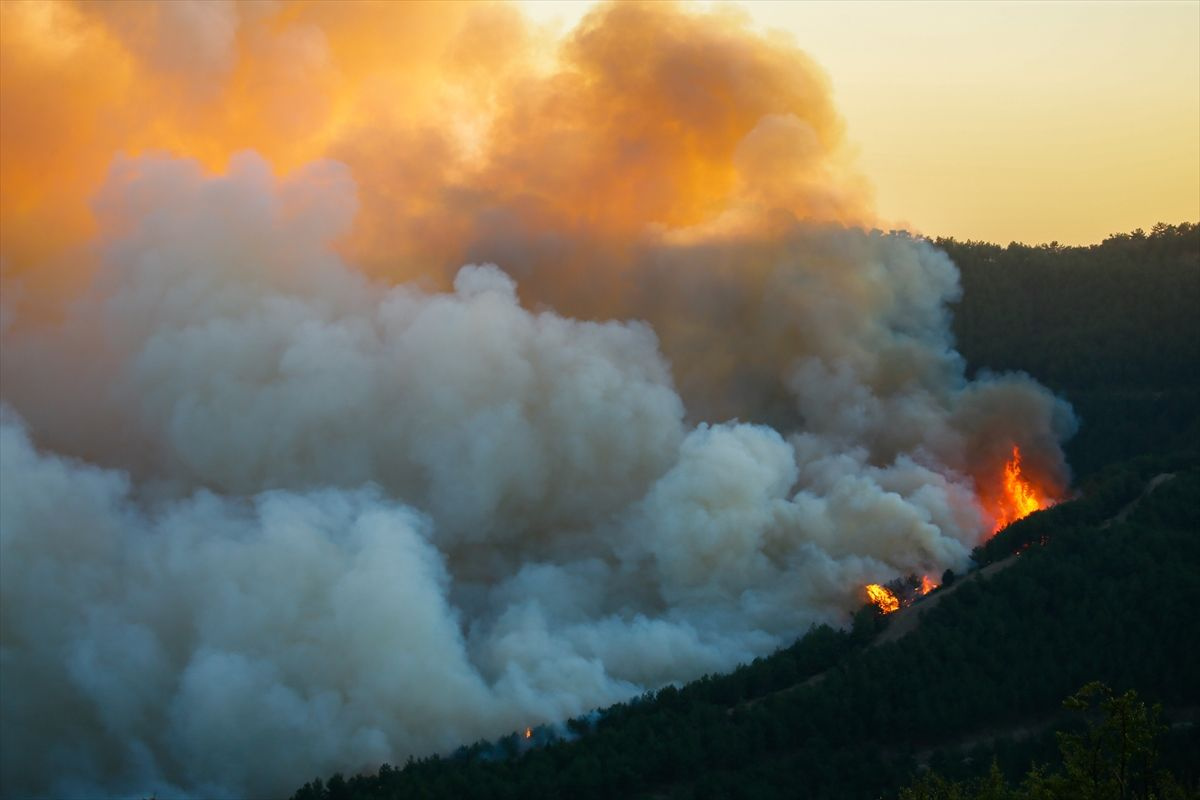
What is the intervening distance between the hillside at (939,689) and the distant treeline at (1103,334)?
226 inches

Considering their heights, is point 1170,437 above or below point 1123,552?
above

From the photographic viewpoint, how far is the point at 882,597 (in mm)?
66125

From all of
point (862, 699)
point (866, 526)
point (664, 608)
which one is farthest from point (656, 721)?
point (866, 526)

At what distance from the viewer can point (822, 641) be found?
61594 millimetres

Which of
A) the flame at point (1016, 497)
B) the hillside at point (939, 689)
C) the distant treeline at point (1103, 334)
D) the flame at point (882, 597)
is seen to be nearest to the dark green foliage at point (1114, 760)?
the hillside at point (939, 689)

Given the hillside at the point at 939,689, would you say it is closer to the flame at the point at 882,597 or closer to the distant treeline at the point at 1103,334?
the flame at the point at 882,597

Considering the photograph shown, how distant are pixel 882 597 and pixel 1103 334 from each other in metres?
27.2

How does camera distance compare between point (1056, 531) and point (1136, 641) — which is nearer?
point (1136, 641)

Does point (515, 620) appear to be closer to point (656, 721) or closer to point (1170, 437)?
point (656, 721)

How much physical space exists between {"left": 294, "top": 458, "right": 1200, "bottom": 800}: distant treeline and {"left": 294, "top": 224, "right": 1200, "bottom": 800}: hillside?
7 centimetres

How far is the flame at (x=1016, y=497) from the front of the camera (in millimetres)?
75062

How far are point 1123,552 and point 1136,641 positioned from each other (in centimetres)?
492

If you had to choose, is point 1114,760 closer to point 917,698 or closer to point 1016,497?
point 917,698

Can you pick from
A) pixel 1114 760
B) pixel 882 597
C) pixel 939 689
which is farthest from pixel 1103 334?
pixel 1114 760
